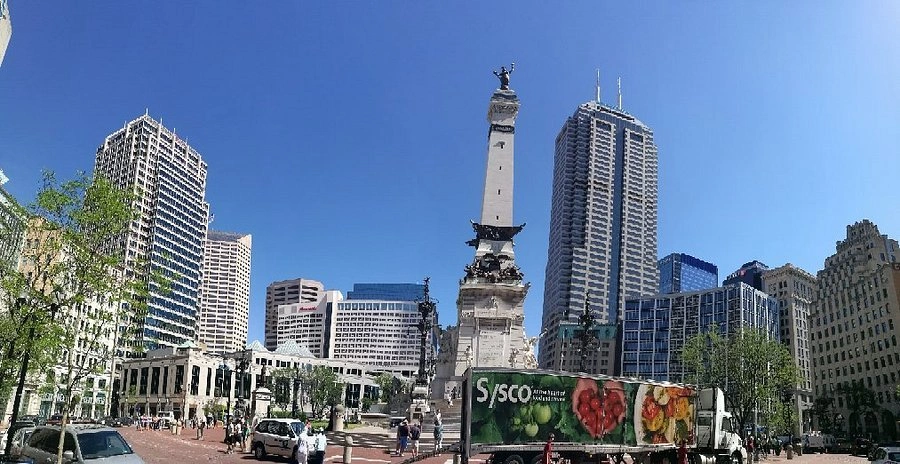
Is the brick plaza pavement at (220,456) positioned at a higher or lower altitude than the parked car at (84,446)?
lower

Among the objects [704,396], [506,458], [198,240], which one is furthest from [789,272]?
[506,458]

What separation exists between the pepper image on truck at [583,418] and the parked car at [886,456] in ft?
18.9

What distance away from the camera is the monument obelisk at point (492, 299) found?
5903cm

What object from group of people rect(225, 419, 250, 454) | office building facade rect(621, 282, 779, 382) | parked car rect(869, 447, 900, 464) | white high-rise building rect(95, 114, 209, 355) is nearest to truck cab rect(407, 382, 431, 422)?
group of people rect(225, 419, 250, 454)

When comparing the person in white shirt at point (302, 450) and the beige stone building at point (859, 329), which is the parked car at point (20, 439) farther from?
the beige stone building at point (859, 329)

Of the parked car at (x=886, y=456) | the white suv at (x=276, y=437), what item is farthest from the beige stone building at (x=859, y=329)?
the white suv at (x=276, y=437)

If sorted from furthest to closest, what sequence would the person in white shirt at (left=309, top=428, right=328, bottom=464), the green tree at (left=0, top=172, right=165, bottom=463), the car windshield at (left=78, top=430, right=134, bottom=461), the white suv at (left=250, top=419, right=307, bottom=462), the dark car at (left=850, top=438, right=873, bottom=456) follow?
the dark car at (left=850, top=438, right=873, bottom=456) → the white suv at (left=250, top=419, right=307, bottom=462) → the person in white shirt at (left=309, top=428, right=328, bottom=464) → the green tree at (left=0, top=172, right=165, bottom=463) → the car windshield at (left=78, top=430, right=134, bottom=461)

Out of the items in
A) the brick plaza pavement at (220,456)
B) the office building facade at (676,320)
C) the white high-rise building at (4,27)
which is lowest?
the brick plaza pavement at (220,456)

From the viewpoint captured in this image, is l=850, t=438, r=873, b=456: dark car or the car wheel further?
l=850, t=438, r=873, b=456: dark car

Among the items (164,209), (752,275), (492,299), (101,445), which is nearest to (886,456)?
(101,445)

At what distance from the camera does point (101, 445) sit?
17.8 m

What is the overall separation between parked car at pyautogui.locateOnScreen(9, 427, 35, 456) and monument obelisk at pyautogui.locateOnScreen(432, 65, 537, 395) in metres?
38.8

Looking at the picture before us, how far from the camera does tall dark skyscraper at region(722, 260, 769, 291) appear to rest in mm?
167625

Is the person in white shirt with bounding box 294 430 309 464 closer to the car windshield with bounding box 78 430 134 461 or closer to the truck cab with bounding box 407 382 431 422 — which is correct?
the car windshield with bounding box 78 430 134 461
